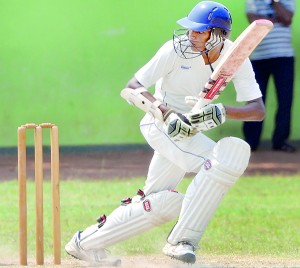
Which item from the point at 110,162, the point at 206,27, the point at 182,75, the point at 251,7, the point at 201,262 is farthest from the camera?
the point at 110,162

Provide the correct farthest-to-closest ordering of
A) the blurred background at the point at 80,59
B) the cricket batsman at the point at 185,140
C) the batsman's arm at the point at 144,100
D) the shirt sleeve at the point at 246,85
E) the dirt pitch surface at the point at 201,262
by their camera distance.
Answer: the blurred background at the point at 80,59, the dirt pitch surface at the point at 201,262, the shirt sleeve at the point at 246,85, the batsman's arm at the point at 144,100, the cricket batsman at the point at 185,140

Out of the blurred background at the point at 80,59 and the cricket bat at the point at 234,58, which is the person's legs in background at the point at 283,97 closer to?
the blurred background at the point at 80,59

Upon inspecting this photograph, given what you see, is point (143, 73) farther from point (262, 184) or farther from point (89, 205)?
point (262, 184)

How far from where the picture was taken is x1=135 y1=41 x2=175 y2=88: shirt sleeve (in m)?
6.75

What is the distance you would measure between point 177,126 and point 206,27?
0.56 m

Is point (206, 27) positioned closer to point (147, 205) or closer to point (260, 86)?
point (147, 205)

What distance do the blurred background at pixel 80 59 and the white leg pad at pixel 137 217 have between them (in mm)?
5355

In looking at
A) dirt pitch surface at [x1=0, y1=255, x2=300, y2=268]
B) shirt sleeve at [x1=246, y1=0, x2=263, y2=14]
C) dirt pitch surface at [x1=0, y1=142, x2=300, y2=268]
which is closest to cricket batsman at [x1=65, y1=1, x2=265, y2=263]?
dirt pitch surface at [x1=0, y1=255, x2=300, y2=268]

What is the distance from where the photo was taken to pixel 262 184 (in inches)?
439

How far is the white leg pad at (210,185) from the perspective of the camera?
6.52 meters

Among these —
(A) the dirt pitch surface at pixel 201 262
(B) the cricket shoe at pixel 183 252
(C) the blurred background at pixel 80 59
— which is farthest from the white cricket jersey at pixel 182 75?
(C) the blurred background at pixel 80 59

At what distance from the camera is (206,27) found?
264 inches

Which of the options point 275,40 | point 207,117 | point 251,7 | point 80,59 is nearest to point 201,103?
point 207,117

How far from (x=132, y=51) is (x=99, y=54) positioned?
12.8 inches
